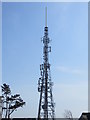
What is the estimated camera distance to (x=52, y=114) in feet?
111

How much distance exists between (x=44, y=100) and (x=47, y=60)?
571 centimetres

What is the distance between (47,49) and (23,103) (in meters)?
14.6

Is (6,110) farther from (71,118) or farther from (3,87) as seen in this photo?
(71,118)

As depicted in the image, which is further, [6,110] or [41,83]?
[6,110]

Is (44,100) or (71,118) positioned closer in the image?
(44,100)

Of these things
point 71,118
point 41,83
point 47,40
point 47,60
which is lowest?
point 71,118

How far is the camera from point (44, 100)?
32969mm

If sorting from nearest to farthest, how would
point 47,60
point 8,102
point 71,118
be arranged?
point 47,60 < point 8,102 < point 71,118

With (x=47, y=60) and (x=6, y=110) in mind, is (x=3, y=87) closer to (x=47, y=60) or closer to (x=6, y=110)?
(x=6, y=110)

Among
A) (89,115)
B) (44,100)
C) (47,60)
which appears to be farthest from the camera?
(89,115)

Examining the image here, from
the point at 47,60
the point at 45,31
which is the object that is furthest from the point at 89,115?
the point at 45,31

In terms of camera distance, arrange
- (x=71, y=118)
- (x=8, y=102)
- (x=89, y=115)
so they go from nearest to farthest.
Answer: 1. (x=89, y=115)
2. (x=8, y=102)
3. (x=71, y=118)

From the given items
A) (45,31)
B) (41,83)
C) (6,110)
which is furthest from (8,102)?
(45,31)

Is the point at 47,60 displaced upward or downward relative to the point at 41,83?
upward
